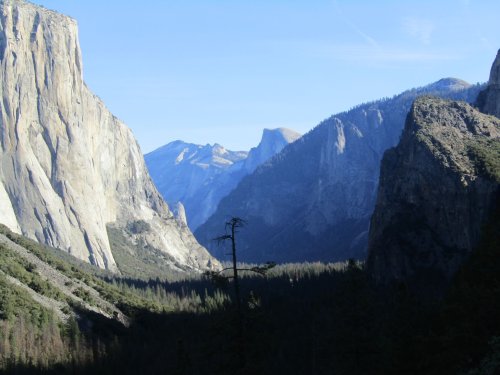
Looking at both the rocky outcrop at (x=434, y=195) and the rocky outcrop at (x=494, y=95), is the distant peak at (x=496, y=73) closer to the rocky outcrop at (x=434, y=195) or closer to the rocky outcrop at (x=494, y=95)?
the rocky outcrop at (x=494, y=95)

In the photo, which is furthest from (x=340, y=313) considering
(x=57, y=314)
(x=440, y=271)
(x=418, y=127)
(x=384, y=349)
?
(x=418, y=127)

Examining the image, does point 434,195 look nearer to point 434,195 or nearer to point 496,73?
point 434,195

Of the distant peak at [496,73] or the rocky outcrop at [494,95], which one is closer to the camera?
the rocky outcrop at [494,95]

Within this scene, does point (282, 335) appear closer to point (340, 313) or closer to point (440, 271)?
point (440, 271)

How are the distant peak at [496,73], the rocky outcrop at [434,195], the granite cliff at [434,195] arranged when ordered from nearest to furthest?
1. the granite cliff at [434,195]
2. the rocky outcrop at [434,195]
3. the distant peak at [496,73]

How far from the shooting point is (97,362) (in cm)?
9712

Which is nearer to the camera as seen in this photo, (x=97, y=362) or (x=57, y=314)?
(x=97, y=362)

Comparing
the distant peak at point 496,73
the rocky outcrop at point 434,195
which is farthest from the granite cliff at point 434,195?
the distant peak at point 496,73

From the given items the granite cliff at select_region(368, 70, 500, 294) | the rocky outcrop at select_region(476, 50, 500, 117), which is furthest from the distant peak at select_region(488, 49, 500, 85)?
the granite cliff at select_region(368, 70, 500, 294)

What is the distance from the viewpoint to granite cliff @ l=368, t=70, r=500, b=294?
131 metres

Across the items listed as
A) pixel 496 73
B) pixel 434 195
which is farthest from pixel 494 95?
pixel 434 195

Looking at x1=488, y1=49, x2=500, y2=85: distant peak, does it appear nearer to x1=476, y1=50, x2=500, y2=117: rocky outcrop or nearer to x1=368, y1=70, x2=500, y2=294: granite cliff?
x1=476, y1=50, x2=500, y2=117: rocky outcrop

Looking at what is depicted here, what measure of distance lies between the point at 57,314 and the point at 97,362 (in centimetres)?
2026

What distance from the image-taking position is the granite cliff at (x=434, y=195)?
430 ft
